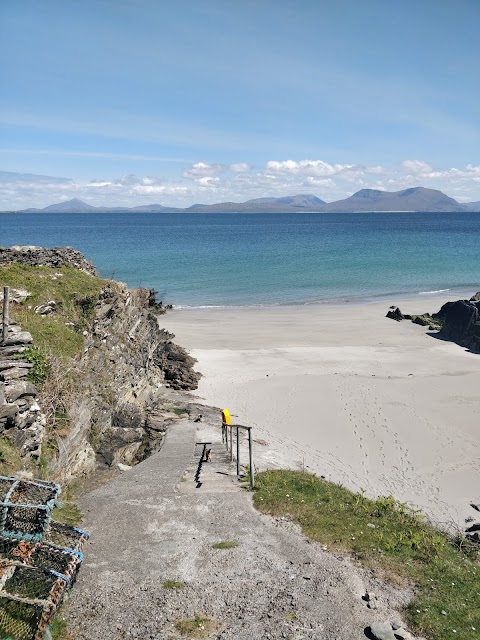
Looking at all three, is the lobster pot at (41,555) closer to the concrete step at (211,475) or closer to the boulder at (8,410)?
the boulder at (8,410)

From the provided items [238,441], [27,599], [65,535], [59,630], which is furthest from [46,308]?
[27,599]

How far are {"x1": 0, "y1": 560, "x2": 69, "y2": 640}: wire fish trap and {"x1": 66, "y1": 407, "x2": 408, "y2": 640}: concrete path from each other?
0.94 meters

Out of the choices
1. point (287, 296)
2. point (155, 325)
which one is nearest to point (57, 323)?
point (155, 325)

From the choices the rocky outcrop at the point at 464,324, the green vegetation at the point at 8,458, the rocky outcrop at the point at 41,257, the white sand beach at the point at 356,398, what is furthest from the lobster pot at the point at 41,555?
the rocky outcrop at the point at 464,324

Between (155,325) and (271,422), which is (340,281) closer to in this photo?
(155,325)

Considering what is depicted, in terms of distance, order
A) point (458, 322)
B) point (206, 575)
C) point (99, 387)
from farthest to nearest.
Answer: point (458, 322) → point (99, 387) → point (206, 575)

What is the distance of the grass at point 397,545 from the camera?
390 inches

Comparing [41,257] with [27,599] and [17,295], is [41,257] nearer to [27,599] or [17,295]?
[17,295]

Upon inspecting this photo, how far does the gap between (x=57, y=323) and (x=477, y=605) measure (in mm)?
15335

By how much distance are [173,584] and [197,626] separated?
1.31 meters

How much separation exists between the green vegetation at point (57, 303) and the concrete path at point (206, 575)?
5.71 metres

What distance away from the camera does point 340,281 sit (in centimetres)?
6656

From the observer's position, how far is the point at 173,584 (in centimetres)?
1048

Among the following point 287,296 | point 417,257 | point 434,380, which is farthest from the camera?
point 417,257
